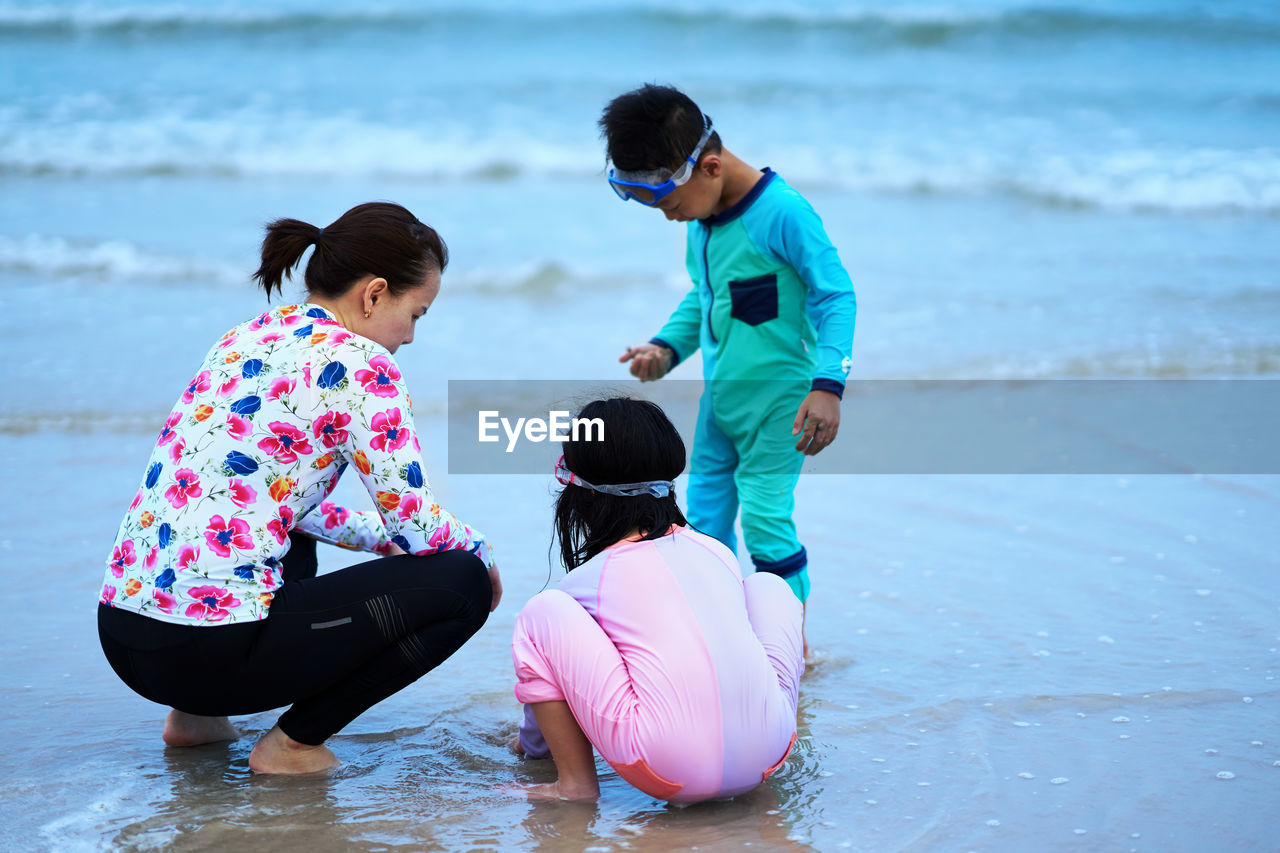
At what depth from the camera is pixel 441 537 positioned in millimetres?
2408

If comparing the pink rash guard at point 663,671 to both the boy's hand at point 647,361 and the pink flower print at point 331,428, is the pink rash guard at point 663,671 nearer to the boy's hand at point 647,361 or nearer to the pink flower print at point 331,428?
the pink flower print at point 331,428

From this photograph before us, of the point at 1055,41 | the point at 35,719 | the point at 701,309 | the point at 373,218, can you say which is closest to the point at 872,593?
the point at 701,309

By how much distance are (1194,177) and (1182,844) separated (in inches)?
357

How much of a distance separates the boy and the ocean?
48 centimetres

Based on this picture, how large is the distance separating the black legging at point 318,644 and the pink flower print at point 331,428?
28cm

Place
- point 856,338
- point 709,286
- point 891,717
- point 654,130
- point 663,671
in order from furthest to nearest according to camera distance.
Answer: point 856,338, point 709,286, point 654,130, point 891,717, point 663,671

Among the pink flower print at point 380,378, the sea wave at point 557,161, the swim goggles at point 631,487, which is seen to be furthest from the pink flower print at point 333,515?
the sea wave at point 557,161

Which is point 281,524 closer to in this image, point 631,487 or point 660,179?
point 631,487

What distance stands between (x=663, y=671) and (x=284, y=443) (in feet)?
2.63

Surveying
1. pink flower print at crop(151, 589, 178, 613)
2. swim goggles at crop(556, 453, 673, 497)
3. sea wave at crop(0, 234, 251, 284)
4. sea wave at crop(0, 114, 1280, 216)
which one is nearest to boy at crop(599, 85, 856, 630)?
swim goggles at crop(556, 453, 673, 497)

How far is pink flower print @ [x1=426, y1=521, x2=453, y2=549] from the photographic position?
7.86ft

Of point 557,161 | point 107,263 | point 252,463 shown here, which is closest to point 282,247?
point 252,463

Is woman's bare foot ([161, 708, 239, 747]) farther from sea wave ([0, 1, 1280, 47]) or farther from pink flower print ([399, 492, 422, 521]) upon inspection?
sea wave ([0, 1, 1280, 47])

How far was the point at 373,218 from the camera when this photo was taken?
240 centimetres
